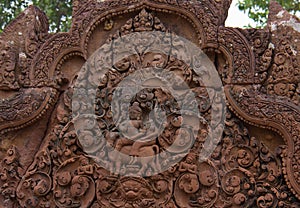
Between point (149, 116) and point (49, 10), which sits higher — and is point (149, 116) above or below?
below

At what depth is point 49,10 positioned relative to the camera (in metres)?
10.4

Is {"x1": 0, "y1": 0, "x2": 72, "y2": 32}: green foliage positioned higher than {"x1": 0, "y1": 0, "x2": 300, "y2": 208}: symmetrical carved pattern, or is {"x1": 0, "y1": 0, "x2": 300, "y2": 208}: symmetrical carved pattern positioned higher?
{"x1": 0, "y1": 0, "x2": 72, "y2": 32}: green foliage

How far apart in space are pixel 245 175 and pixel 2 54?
2234mm

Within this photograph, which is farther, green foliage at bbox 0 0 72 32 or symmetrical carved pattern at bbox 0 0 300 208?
green foliage at bbox 0 0 72 32

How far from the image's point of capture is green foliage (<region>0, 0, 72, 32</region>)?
404 inches

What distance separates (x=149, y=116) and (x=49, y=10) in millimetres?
5850

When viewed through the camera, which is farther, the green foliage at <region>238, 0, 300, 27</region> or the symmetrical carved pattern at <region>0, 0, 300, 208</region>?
the green foliage at <region>238, 0, 300, 27</region>

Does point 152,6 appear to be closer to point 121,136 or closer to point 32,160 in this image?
point 121,136

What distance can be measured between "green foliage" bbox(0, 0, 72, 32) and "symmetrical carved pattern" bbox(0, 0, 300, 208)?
504 centimetres

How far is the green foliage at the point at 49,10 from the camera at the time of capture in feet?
33.7

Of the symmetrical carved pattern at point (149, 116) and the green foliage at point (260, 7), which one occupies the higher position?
the green foliage at point (260, 7)

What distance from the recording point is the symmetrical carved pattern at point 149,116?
4.78 m

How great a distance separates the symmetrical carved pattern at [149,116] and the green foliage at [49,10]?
504cm

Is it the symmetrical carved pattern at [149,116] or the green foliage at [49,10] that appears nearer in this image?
the symmetrical carved pattern at [149,116]
